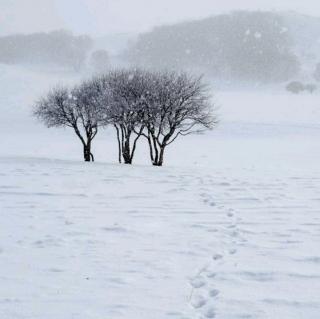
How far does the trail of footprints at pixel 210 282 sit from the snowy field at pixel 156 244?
0.02 m

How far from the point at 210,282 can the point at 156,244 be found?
7.87 feet

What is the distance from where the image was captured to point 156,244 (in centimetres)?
971

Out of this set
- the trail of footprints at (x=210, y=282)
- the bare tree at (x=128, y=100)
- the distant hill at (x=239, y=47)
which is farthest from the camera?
the distant hill at (x=239, y=47)

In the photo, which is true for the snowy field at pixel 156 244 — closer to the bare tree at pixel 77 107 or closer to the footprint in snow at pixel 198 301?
the footprint in snow at pixel 198 301

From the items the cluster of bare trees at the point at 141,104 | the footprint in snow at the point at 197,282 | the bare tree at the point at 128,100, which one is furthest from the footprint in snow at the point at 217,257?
the bare tree at the point at 128,100

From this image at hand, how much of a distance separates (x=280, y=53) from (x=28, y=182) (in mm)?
116379

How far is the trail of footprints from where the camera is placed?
6.50m

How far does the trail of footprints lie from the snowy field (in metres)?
0.02

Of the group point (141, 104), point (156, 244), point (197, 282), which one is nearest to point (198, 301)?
point (197, 282)

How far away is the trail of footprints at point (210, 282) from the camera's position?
6.50 meters

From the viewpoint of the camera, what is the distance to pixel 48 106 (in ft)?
98.8

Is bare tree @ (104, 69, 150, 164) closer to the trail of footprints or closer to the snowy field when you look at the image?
the snowy field

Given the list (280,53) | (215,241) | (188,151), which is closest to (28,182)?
(215,241)

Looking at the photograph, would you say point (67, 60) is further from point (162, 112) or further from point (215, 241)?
point (215, 241)
